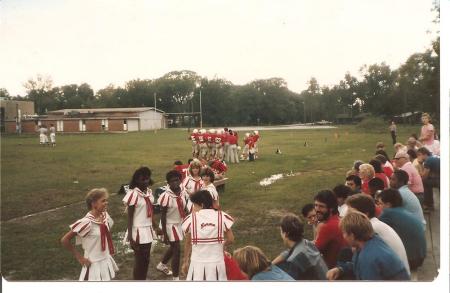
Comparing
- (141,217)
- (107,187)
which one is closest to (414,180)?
(141,217)

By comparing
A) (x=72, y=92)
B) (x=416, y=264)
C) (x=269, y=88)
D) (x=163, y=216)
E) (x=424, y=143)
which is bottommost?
(x=416, y=264)

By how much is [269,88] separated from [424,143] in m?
31.8

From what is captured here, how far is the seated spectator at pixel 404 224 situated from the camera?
4.47 metres

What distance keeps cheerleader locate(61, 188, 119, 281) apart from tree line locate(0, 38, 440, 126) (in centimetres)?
436

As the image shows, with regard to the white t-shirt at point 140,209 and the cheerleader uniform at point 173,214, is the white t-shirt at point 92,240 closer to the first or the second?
the white t-shirt at point 140,209

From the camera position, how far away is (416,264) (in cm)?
458

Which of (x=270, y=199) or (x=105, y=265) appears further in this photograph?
(x=270, y=199)

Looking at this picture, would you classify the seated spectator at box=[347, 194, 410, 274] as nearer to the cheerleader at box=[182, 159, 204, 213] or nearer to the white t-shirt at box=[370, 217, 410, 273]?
the white t-shirt at box=[370, 217, 410, 273]

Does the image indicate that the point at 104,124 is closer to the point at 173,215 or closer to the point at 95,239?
the point at 173,215

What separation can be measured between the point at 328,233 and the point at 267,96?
36.2 metres

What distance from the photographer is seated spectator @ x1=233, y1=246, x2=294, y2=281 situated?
319 centimetres

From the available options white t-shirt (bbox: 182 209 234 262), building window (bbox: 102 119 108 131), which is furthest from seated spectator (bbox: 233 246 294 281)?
building window (bbox: 102 119 108 131)

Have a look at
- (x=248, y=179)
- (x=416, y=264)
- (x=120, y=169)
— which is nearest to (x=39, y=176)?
(x=120, y=169)
